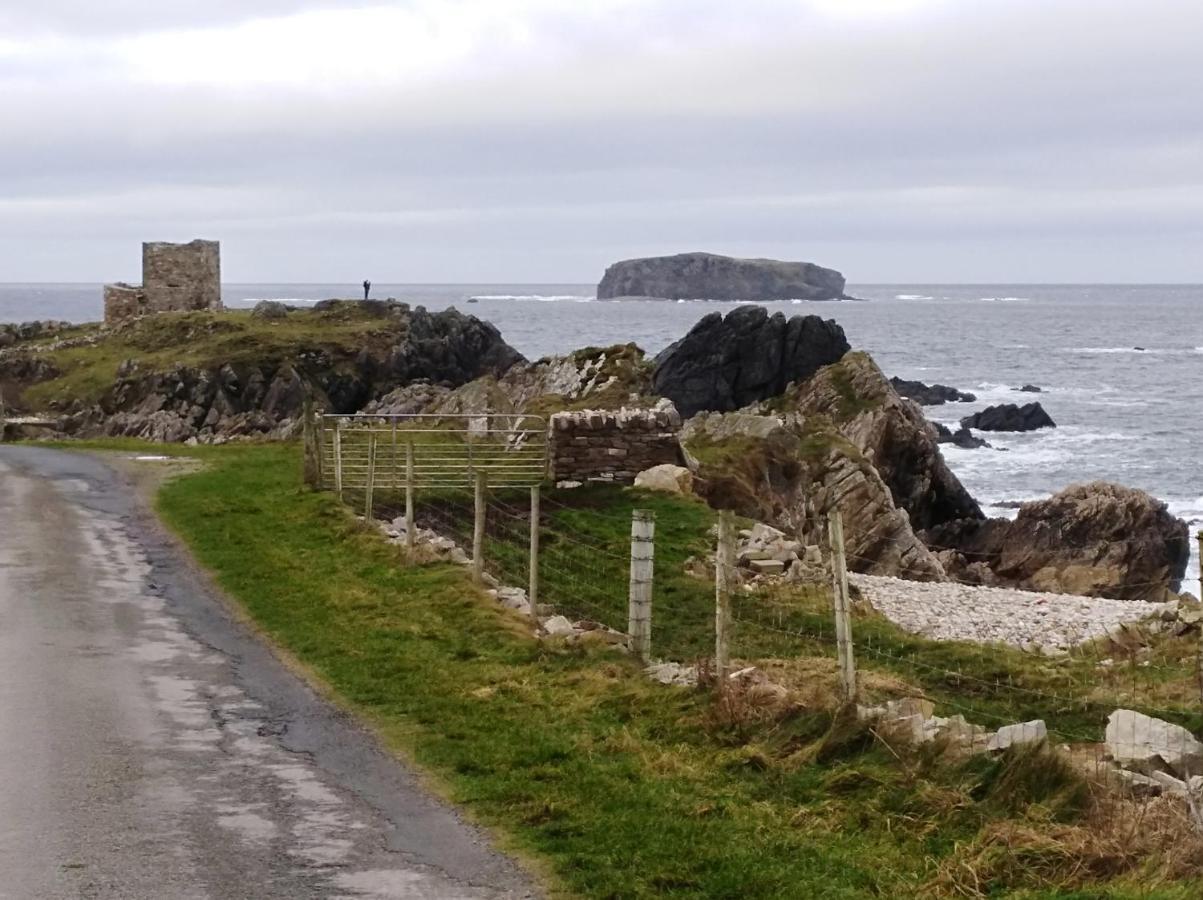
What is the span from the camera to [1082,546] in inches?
1597

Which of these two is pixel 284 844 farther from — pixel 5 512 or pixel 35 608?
pixel 5 512

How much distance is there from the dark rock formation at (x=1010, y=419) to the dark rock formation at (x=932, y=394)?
11.4 metres

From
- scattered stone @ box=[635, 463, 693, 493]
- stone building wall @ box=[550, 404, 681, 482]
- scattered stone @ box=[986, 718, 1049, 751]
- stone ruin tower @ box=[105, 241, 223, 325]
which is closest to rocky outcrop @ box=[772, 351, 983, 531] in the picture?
stone building wall @ box=[550, 404, 681, 482]

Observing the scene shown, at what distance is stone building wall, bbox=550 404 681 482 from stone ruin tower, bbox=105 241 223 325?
70836mm

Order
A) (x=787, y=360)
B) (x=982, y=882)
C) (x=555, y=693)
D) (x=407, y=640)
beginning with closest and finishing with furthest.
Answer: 1. (x=982, y=882)
2. (x=555, y=693)
3. (x=407, y=640)
4. (x=787, y=360)

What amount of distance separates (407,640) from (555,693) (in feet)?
9.64

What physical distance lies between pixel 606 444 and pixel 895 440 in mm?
20199

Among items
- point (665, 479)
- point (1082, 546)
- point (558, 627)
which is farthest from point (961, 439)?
point (558, 627)

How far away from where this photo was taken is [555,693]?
13531 millimetres

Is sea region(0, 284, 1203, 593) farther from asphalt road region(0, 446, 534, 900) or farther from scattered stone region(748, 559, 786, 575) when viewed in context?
asphalt road region(0, 446, 534, 900)

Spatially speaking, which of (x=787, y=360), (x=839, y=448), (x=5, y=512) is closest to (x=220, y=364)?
(x=787, y=360)

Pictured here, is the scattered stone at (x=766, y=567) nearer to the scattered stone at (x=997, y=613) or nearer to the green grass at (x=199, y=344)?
the scattered stone at (x=997, y=613)

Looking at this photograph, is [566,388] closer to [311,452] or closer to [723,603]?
[311,452]

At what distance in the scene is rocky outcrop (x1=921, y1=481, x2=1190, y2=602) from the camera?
38.0 m
